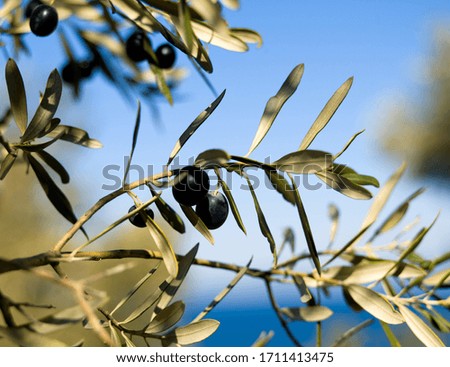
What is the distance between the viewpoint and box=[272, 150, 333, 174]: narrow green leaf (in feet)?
1.90

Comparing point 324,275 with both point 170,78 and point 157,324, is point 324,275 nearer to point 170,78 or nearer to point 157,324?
point 157,324

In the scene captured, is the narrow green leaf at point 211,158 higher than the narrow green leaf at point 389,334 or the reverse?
higher

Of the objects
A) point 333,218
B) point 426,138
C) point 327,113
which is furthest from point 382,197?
point 426,138

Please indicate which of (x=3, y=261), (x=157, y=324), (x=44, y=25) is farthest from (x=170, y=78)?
(x=3, y=261)

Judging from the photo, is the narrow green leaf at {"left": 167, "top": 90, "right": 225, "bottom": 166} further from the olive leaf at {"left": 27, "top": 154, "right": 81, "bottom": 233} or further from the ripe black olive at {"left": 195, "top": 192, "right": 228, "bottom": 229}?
the olive leaf at {"left": 27, "top": 154, "right": 81, "bottom": 233}

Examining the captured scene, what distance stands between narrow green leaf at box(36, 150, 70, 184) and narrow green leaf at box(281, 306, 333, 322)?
15.0 inches

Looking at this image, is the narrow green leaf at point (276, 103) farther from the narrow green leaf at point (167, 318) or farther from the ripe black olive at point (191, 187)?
the narrow green leaf at point (167, 318)

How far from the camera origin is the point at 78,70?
1.03 m

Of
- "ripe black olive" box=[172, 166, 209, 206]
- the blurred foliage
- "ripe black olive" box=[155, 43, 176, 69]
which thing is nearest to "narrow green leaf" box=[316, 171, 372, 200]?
"ripe black olive" box=[172, 166, 209, 206]

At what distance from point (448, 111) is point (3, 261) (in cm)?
1299

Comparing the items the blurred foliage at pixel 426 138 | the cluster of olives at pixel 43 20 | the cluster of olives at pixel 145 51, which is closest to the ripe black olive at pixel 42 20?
the cluster of olives at pixel 43 20

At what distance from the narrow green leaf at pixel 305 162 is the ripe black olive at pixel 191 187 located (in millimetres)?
84

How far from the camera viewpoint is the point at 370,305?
0.71m

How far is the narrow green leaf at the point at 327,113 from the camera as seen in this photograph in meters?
0.64
